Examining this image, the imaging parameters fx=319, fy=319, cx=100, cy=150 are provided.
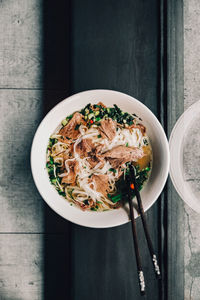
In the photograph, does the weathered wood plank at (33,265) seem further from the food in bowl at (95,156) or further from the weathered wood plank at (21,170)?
the food in bowl at (95,156)

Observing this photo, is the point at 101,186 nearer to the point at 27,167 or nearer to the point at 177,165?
the point at 177,165

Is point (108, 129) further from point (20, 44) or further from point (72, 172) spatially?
point (20, 44)

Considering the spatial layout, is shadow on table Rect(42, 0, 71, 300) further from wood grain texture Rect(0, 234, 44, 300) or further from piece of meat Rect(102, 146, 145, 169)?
piece of meat Rect(102, 146, 145, 169)

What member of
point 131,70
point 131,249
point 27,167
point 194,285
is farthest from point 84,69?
point 194,285

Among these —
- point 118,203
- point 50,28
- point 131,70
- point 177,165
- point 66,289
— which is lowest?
point 66,289

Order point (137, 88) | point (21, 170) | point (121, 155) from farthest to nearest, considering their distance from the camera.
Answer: point (21, 170) → point (137, 88) → point (121, 155)

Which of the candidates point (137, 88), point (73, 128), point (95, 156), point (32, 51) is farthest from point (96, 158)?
point (32, 51)

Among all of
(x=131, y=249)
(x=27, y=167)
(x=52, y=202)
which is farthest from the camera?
(x=27, y=167)

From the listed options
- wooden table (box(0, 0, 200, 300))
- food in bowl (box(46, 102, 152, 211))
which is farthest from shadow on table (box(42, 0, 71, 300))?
food in bowl (box(46, 102, 152, 211))
